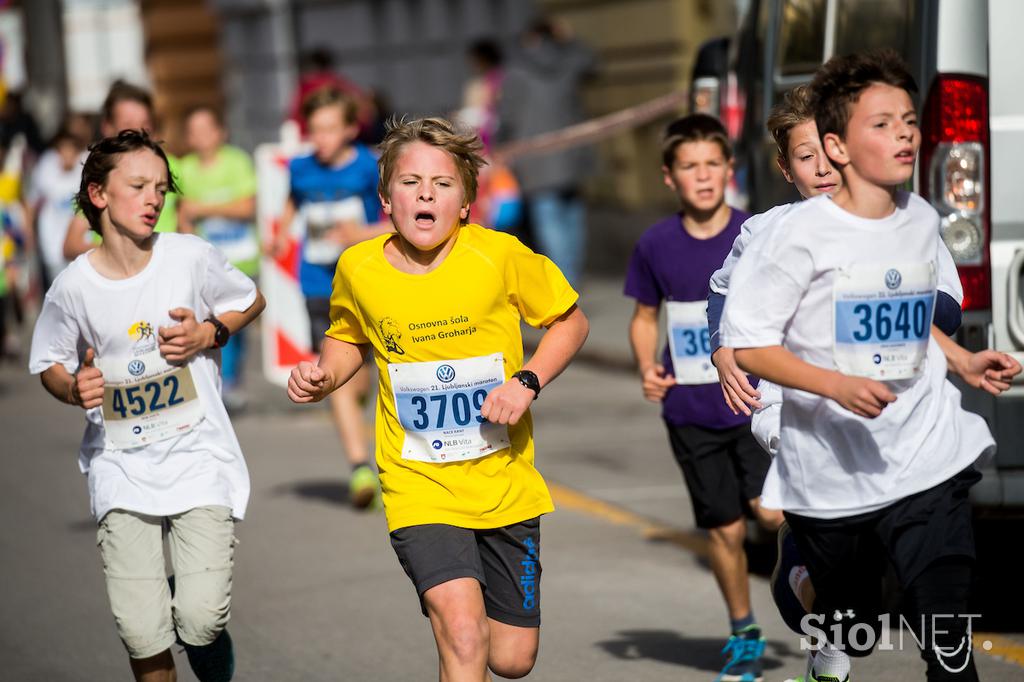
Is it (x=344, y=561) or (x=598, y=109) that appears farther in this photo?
(x=598, y=109)

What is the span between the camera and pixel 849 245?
4.12m

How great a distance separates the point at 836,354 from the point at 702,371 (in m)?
1.76

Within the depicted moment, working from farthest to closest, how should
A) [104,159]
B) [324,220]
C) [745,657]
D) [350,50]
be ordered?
[350,50], [324,220], [745,657], [104,159]

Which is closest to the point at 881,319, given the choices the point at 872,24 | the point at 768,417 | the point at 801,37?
the point at 768,417

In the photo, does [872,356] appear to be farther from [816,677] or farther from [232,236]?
[232,236]

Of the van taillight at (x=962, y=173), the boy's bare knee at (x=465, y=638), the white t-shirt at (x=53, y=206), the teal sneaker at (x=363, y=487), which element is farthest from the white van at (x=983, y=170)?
the white t-shirt at (x=53, y=206)

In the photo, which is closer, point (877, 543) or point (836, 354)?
point (836, 354)

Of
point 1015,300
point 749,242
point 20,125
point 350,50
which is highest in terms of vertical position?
point 350,50

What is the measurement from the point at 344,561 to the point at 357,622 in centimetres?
106

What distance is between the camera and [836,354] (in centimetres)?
416

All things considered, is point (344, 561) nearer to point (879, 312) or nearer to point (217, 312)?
point (217, 312)

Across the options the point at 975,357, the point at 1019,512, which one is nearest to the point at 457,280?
the point at 975,357

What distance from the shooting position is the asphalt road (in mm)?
6078

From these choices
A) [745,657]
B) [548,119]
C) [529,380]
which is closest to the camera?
[529,380]
